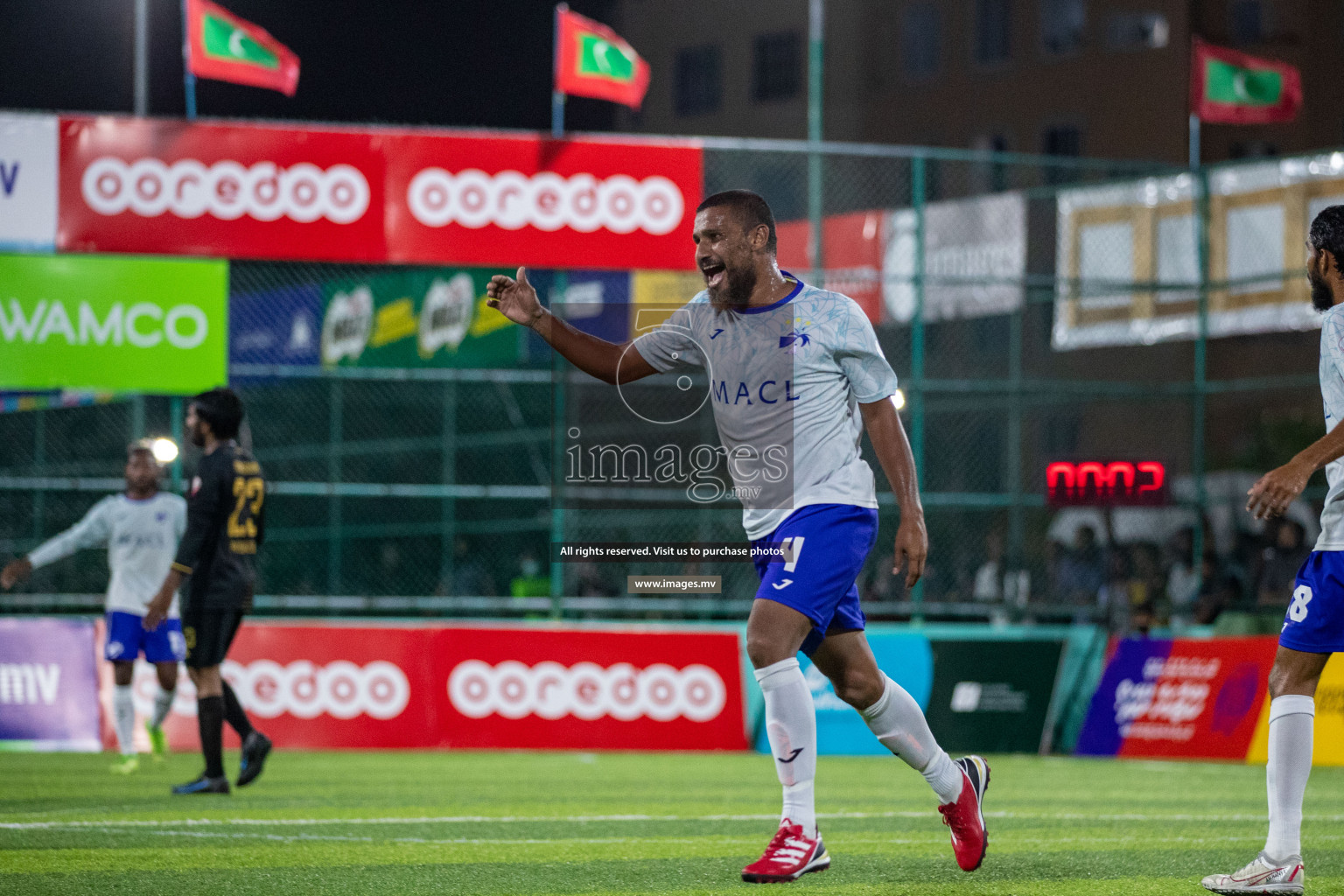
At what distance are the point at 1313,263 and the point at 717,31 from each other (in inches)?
1762

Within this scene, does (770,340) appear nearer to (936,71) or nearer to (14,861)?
(14,861)

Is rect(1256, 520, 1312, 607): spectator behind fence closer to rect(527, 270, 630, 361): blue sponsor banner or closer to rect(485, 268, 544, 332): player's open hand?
rect(527, 270, 630, 361): blue sponsor banner

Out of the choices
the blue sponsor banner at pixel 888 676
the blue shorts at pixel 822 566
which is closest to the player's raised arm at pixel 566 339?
the blue shorts at pixel 822 566

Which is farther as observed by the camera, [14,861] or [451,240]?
[451,240]

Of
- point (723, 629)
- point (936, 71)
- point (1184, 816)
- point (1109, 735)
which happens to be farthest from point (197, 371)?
point (936, 71)

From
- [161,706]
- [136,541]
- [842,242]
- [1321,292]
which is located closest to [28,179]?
[136,541]

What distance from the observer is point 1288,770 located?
544cm

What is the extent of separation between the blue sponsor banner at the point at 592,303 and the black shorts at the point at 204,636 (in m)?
11.7

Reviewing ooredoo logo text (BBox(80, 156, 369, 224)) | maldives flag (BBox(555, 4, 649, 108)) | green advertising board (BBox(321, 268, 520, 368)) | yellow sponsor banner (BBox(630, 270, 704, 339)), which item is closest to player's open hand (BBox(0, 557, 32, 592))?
ooredoo logo text (BBox(80, 156, 369, 224))

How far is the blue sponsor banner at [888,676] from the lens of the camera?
14.7 meters

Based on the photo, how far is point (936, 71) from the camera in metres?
47.2

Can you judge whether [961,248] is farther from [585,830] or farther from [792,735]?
[792,735]

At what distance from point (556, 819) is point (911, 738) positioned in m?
2.82

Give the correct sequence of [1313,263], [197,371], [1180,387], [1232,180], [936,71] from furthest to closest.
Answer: [936,71] < [1232,180] < [1180,387] < [197,371] < [1313,263]
